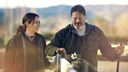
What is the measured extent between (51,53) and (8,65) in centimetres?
32

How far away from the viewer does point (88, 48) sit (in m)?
2.79

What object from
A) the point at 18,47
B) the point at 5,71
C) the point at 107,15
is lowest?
the point at 5,71

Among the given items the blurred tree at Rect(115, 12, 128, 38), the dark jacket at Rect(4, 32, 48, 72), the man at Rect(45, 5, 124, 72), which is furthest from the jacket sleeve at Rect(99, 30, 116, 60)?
the dark jacket at Rect(4, 32, 48, 72)

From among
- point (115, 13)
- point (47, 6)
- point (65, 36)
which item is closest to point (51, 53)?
point (65, 36)

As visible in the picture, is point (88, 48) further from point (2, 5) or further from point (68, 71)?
point (2, 5)

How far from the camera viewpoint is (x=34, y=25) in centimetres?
273

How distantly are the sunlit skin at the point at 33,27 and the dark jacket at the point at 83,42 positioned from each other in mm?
145

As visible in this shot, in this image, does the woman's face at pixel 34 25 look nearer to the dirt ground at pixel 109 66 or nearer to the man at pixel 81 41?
the man at pixel 81 41

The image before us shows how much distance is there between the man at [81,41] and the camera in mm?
2738

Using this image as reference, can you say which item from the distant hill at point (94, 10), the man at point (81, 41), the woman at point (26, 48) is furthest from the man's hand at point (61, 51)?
the distant hill at point (94, 10)

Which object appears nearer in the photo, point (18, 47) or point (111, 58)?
point (18, 47)

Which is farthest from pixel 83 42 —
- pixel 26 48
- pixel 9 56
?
pixel 9 56

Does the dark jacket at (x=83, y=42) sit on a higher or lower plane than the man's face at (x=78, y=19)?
lower

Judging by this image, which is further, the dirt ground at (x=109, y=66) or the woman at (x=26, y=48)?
the dirt ground at (x=109, y=66)
